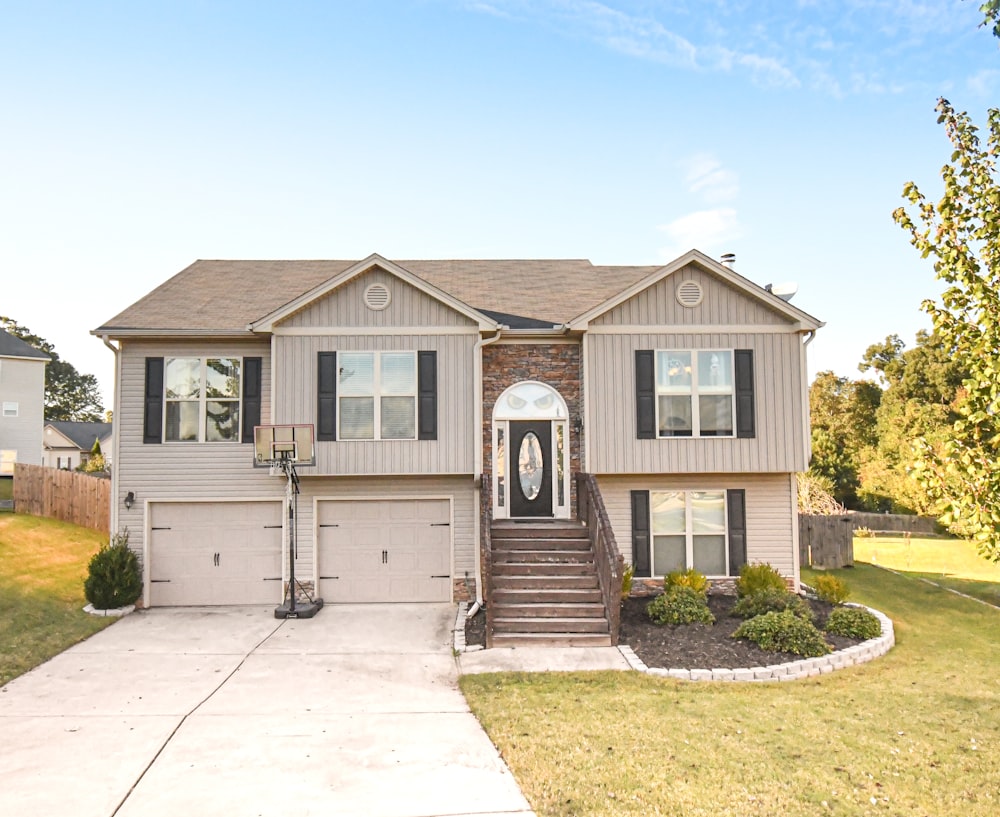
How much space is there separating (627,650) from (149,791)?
20.5 ft

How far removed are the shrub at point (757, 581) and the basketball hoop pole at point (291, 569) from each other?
7334 mm

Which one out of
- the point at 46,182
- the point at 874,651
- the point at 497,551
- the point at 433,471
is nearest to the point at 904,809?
the point at 874,651

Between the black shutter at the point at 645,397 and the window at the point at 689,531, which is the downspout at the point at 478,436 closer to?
the black shutter at the point at 645,397

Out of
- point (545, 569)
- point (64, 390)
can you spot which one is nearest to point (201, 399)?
point (545, 569)

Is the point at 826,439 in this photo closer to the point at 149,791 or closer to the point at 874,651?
the point at 874,651

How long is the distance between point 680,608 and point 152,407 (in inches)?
391

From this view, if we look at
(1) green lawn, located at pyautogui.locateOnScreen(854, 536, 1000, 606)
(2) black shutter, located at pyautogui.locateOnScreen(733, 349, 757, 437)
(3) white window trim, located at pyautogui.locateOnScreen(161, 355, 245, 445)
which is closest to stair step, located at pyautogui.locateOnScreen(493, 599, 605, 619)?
(2) black shutter, located at pyautogui.locateOnScreen(733, 349, 757, 437)

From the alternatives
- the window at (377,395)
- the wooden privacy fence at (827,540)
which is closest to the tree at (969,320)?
the window at (377,395)

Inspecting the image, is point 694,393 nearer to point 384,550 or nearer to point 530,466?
point 530,466

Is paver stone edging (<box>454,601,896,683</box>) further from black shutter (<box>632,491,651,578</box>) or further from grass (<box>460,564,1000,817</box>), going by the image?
black shutter (<box>632,491,651,578</box>)

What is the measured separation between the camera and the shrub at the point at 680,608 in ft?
35.4

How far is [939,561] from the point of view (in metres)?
21.4

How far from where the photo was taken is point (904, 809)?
209 inches

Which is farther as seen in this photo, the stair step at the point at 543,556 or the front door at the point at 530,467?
the front door at the point at 530,467
